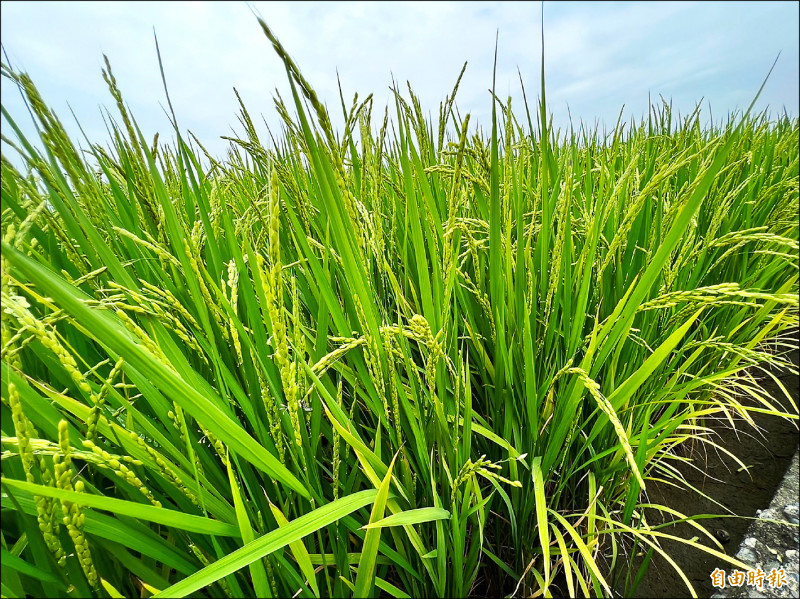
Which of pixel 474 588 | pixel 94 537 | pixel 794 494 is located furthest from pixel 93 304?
pixel 794 494

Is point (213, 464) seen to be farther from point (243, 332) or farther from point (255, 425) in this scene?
point (243, 332)

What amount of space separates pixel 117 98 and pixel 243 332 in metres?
0.41

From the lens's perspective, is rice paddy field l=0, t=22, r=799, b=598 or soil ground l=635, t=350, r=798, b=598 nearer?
rice paddy field l=0, t=22, r=799, b=598

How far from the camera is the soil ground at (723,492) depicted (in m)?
1.07

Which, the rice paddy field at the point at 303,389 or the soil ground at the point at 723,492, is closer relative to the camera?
the rice paddy field at the point at 303,389

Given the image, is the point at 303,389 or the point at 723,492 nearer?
the point at 303,389

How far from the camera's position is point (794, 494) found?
4.05 ft

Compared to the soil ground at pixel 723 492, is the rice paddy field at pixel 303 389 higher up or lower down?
higher up

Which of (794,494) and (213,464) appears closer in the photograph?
(213,464)

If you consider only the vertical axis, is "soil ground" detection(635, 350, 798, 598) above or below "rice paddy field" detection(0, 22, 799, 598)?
below

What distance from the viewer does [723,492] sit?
1.38 metres

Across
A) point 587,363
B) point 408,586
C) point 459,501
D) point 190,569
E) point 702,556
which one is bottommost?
point 702,556

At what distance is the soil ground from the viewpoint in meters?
1.07

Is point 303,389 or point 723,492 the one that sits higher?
point 303,389
